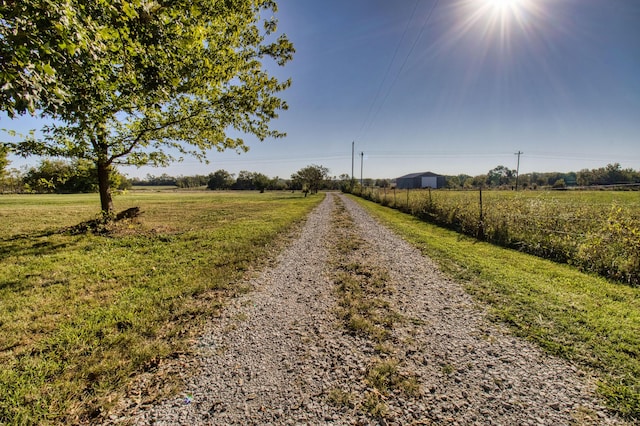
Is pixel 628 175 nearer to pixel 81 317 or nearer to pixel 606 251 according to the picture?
pixel 606 251

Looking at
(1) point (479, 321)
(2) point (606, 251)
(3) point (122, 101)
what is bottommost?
(1) point (479, 321)

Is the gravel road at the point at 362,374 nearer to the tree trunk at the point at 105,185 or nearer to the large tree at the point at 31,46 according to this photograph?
the large tree at the point at 31,46

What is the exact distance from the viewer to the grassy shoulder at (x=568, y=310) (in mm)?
2514

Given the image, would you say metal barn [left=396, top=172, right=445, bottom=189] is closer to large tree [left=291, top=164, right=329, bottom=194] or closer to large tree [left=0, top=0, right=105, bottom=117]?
large tree [left=291, top=164, right=329, bottom=194]

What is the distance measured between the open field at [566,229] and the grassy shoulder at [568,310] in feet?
1.97

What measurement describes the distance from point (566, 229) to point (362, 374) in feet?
27.4

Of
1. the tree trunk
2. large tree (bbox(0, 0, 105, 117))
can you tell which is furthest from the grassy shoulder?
the tree trunk

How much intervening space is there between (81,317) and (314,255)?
15.5ft

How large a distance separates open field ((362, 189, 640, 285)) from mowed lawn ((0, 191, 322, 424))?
25.6 feet

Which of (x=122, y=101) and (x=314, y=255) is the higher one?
(x=122, y=101)

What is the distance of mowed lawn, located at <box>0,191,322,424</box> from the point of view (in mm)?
2234

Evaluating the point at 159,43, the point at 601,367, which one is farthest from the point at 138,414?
the point at 159,43

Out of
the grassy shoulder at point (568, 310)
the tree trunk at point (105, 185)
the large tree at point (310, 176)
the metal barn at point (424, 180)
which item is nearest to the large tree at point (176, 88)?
the tree trunk at point (105, 185)

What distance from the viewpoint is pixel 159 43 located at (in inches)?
202
